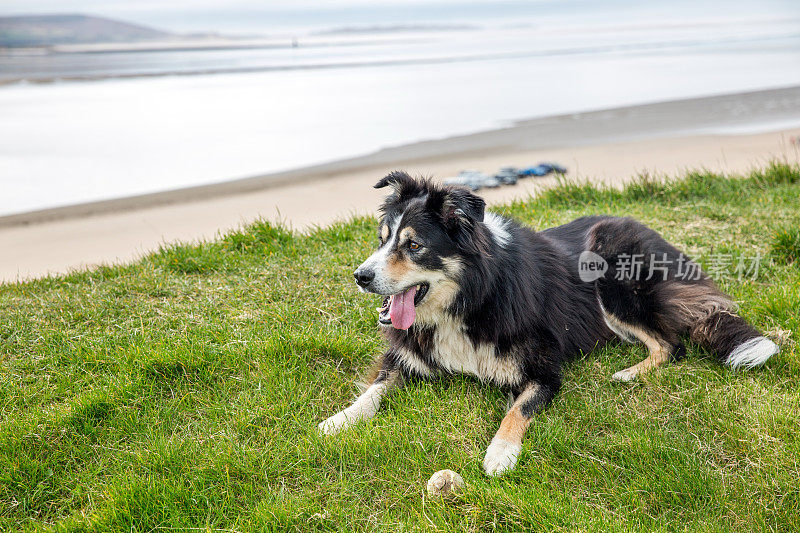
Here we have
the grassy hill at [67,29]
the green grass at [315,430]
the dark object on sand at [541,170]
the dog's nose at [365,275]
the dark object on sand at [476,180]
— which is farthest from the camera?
the grassy hill at [67,29]

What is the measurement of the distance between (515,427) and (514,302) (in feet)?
2.39

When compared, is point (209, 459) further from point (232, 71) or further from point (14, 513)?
point (232, 71)

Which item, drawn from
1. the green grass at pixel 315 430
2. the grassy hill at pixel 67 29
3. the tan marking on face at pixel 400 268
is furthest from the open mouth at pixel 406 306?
the grassy hill at pixel 67 29

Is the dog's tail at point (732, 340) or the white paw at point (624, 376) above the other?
the dog's tail at point (732, 340)

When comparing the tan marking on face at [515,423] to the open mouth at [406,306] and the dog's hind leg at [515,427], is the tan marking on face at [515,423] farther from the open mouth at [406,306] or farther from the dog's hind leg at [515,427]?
the open mouth at [406,306]

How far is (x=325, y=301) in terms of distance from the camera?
16.3ft

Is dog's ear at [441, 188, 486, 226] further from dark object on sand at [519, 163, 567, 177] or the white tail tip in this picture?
dark object on sand at [519, 163, 567, 177]

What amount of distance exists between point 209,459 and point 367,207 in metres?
5.90

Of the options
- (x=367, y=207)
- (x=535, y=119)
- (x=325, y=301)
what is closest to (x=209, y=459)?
(x=325, y=301)

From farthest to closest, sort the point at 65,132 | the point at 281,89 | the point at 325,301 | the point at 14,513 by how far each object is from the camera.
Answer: the point at 281,89, the point at 65,132, the point at 325,301, the point at 14,513

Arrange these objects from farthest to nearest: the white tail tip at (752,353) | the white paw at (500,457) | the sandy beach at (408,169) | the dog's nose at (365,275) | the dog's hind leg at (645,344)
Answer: the sandy beach at (408,169), the dog's hind leg at (645,344), the white tail tip at (752,353), the dog's nose at (365,275), the white paw at (500,457)

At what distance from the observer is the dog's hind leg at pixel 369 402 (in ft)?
11.4

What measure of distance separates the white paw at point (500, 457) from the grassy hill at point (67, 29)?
204 ft

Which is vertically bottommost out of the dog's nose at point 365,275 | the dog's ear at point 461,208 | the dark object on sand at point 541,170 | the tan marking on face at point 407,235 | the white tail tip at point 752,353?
the white tail tip at point 752,353
